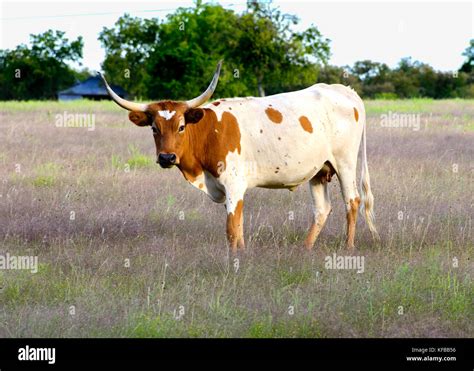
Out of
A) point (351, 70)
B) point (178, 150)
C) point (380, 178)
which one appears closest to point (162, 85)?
point (351, 70)

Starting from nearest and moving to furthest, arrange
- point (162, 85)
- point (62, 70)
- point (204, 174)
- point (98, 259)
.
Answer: point (98, 259)
point (204, 174)
point (162, 85)
point (62, 70)

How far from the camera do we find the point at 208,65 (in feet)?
208

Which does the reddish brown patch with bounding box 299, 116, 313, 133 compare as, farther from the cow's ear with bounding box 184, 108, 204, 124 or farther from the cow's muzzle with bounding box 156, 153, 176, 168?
the cow's muzzle with bounding box 156, 153, 176, 168

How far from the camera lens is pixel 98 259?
25.3 ft

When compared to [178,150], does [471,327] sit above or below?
below

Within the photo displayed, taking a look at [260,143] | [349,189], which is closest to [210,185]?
[260,143]

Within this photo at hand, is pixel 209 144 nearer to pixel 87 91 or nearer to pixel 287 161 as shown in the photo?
pixel 287 161

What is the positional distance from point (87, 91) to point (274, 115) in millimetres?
79340

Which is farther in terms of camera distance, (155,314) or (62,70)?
(62,70)

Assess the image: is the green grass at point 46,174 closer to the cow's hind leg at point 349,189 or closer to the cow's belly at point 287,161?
the cow's belly at point 287,161

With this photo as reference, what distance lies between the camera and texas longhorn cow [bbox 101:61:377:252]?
788cm
